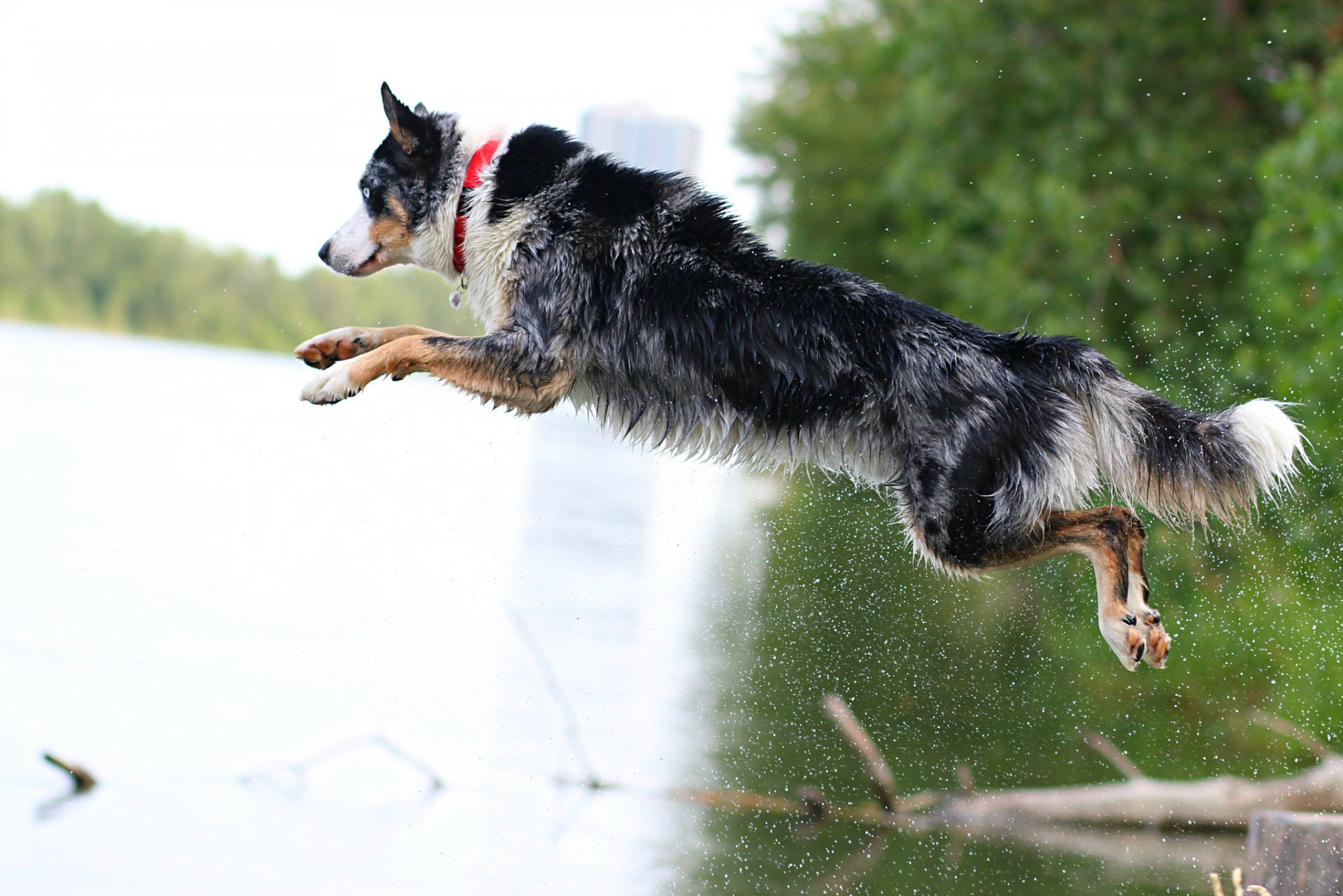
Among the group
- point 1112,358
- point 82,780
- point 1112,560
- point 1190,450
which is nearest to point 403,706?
point 82,780

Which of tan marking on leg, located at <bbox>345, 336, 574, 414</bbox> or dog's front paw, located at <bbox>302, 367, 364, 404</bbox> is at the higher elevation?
tan marking on leg, located at <bbox>345, 336, 574, 414</bbox>

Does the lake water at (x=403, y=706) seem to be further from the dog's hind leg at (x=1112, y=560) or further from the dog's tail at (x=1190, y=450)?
the dog's tail at (x=1190, y=450)

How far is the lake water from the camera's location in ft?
24.0

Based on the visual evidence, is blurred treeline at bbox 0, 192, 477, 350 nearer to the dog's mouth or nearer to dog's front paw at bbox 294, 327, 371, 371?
the dog's mouth

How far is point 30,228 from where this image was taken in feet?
171

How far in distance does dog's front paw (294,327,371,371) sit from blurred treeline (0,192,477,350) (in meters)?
32.6

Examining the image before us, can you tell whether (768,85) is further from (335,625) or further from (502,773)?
(502,773)

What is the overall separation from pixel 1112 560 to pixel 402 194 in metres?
3.24

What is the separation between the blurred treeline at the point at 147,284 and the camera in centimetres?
4112

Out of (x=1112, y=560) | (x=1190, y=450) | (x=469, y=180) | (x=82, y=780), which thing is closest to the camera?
(x=1112, y=560)

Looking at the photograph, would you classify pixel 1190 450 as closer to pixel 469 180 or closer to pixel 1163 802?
pixel 469 180

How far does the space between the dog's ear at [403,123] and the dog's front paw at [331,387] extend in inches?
45.9

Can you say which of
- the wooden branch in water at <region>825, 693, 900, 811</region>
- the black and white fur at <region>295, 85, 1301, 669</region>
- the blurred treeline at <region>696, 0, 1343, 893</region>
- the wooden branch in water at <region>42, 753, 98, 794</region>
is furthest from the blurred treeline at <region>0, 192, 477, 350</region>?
the black and white fur at <region>295, 85, 1301, 669</region>

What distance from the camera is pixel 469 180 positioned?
5.12 meters
